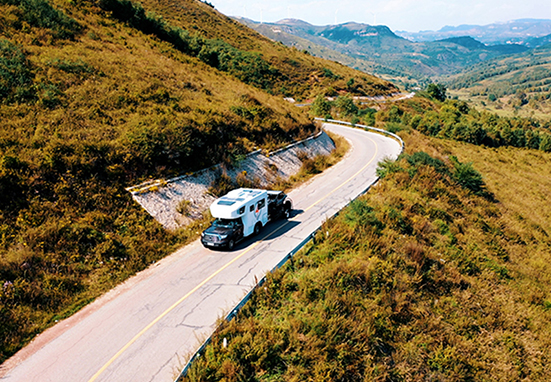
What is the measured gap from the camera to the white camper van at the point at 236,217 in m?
14.7

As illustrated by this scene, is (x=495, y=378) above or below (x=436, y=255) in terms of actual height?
below

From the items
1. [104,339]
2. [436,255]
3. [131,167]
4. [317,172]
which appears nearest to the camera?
[104,339]

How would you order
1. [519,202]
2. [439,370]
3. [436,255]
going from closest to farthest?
[439,370] → [436,255] → [519,202]

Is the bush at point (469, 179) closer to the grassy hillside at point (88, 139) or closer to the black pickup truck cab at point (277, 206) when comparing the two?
the grassy hillside at point (88, 139)

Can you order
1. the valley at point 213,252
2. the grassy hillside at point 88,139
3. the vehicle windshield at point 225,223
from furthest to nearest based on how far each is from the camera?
the vehicle windshield at point 225,223, the grassy hillside at point 88,139, the valley at point 213,252

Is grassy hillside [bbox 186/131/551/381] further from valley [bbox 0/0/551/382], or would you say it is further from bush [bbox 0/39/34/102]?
bush [bbox 0/39/34/102]

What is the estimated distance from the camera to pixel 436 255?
16.4 meters

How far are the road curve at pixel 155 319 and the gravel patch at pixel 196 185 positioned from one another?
2.67m

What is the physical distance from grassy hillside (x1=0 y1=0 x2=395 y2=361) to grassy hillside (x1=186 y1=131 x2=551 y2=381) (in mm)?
7265

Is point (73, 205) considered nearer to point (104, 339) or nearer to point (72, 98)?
point (104, 339)

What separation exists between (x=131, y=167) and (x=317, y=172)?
16.5m

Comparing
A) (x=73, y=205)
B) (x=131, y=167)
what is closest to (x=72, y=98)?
(x=131, y=167)

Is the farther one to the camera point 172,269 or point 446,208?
point 446,208

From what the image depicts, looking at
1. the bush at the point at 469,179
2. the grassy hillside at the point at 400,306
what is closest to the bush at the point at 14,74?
the grassy hillside at the point at 400,306
